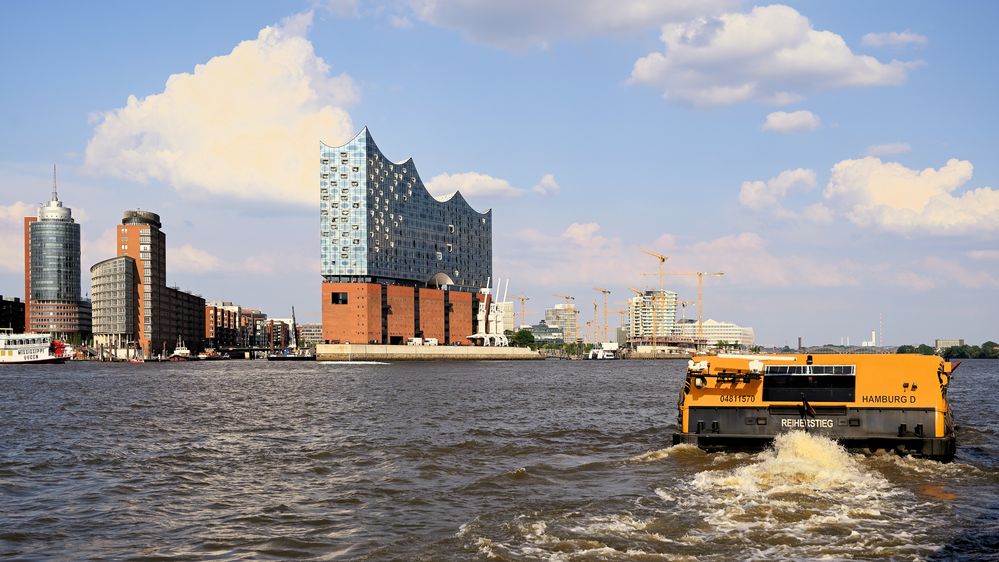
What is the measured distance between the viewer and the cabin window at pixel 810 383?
2494 centimetres

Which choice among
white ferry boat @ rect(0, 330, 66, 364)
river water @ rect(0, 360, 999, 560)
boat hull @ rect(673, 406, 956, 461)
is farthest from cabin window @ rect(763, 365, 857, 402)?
white ferry boat @ rect(0, 330, 66, 364)

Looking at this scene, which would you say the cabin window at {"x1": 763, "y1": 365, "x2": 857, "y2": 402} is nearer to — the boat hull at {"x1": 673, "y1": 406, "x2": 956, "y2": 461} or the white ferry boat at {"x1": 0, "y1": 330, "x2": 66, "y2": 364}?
the boat hull at {"x1": 673, "y1": 406, "x2": 956, "y2": 461}

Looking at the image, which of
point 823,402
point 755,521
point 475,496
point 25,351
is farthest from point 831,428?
point 25,351

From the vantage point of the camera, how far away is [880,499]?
19484 mm

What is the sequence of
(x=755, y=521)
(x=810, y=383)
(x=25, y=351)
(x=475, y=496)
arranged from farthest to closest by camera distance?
(x=25, y=351)
(x=810, y=383)
(x=475, y=496)
(x=755, y=521)

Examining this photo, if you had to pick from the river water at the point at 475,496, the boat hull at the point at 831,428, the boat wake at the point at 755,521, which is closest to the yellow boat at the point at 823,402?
the boat hull at the point at 831,428

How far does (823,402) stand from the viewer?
2497cm

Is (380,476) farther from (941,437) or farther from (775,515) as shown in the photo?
(941,437)

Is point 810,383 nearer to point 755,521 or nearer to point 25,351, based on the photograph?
point 755,521

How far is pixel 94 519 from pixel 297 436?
16015mm

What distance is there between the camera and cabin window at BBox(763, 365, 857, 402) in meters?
24.9

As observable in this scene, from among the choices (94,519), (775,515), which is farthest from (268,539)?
(775,515)

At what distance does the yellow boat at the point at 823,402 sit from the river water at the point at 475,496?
0.68 m

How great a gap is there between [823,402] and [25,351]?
603ft
